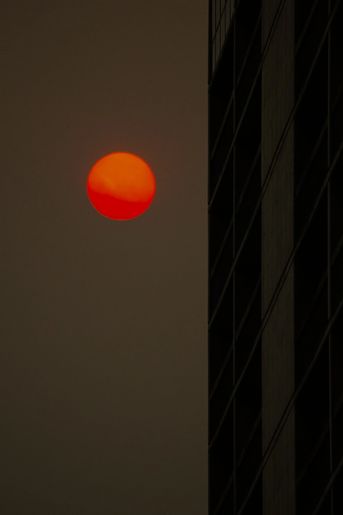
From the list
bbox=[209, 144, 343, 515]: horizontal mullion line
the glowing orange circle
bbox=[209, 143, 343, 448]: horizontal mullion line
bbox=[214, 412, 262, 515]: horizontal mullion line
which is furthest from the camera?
the glowing orange circle

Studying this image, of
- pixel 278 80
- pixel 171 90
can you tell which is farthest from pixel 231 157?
pixel 171 90

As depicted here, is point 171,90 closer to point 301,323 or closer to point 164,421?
point 164,421

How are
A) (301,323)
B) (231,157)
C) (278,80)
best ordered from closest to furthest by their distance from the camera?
1. (301,323)
2. (278,80)
3. (231,157)

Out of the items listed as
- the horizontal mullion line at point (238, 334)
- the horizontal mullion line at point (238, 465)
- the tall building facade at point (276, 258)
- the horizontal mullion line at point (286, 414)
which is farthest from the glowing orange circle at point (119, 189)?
the horizontal mullion line at point (286, 414)

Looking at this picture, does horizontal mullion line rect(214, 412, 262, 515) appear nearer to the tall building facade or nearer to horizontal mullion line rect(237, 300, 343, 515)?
the tall building facade

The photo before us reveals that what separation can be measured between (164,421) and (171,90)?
14.6m

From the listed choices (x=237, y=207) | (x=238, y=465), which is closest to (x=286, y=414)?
(x=238, y=465)

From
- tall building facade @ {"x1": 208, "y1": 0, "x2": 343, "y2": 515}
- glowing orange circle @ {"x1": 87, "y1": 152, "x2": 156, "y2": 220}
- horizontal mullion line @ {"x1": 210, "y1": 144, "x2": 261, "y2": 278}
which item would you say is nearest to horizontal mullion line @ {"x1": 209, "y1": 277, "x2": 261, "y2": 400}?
tall building facade @ {"x1": 208, "y1": 0, "x2": 343, "y2": 515}

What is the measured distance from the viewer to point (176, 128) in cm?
5744

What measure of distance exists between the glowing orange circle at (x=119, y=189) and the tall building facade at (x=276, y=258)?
318 cm

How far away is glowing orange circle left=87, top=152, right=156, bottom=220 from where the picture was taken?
148 feet

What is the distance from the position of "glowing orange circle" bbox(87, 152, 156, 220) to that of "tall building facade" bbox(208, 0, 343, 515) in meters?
3.18

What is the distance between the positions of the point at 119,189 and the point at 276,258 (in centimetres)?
940

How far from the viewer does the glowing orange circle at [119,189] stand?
45.2 metres
